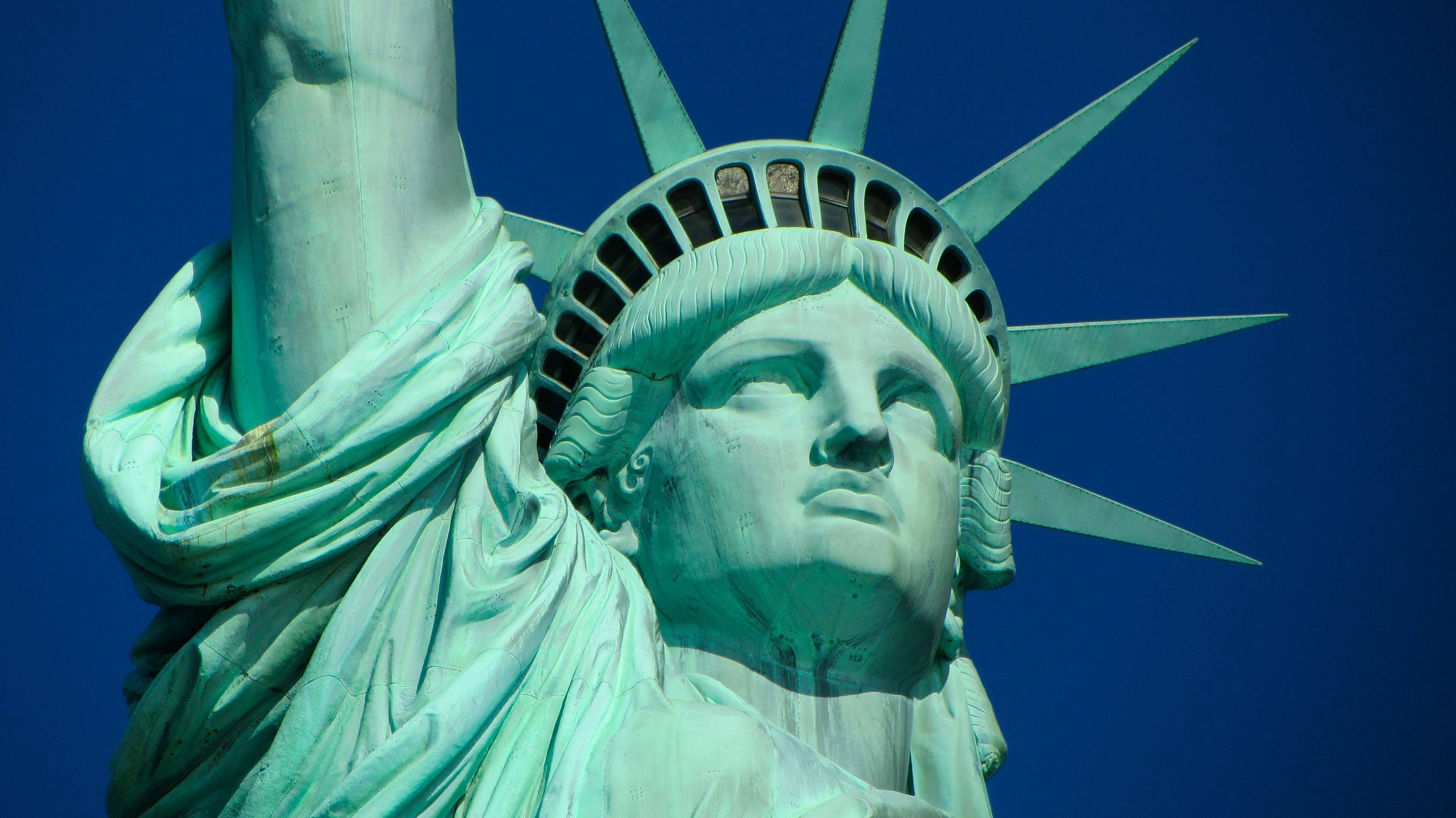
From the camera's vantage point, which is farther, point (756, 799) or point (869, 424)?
point (869, 424)

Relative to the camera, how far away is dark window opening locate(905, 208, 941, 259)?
344 inches

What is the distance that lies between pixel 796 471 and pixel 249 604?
214 centimetres

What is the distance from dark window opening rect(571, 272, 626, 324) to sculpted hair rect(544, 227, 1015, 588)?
31 cm

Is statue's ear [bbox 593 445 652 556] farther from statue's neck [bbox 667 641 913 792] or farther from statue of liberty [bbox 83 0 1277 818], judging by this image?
statue's neck [bbox 667 641 913 792]

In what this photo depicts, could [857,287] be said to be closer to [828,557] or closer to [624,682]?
[828,557]

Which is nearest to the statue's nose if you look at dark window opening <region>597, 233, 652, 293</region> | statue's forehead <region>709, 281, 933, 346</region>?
statue's forehead <region>709, 281, 933, 346</region>

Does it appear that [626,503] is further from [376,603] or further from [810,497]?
[376,603]

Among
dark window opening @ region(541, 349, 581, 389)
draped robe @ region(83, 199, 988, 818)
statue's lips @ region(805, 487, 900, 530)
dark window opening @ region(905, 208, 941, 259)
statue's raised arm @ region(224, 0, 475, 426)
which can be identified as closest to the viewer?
draped robe @ region(83, 199, 988, 818)

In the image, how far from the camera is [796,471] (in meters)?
7.43

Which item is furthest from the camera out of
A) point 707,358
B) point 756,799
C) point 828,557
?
point 707,358

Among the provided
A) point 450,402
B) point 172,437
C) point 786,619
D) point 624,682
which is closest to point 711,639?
point 786,619

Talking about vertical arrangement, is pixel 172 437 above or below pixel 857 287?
below

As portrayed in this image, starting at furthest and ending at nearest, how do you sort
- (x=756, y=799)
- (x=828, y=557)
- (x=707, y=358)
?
1. (x=707, y=358)
2. (x=828, y=557)
3. (x=756, y=799)

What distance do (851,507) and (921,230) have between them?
1948 mm
